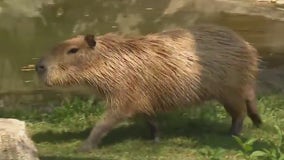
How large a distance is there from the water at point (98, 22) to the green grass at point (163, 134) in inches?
52.4

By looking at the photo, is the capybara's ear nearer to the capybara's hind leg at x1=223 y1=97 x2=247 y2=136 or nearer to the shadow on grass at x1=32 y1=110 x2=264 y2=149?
the shadow on grass at x1=32 y1=110 x2=264 y2=149

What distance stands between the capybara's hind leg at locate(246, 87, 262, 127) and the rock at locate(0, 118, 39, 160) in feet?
9.81

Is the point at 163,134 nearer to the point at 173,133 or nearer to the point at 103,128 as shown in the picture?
the point at 173,133

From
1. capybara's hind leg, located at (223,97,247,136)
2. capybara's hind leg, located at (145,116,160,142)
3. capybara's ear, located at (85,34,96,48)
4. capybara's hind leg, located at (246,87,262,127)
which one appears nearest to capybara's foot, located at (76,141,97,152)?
capybara's hind leg, located at (145,116,160,142)

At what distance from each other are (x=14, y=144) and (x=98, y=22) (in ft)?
30.1

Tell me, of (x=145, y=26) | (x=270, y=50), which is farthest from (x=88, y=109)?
(x=145, y=26)

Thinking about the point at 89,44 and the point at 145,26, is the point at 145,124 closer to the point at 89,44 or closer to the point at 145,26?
the point at 89,44

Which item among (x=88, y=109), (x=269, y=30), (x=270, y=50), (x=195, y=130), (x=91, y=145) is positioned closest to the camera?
(x=91, y=145)

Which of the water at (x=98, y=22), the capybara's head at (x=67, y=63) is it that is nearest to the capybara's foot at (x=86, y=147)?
the capybara's head at (x=67, y=63)

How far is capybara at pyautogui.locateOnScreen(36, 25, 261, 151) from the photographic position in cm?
698

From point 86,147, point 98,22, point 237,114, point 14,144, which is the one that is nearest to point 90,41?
point 86,147

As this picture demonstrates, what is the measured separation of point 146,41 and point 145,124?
3.26 ft

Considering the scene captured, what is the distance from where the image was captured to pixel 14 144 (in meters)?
4.93

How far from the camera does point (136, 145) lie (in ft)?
23.2
